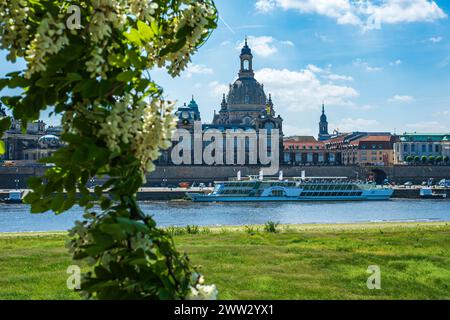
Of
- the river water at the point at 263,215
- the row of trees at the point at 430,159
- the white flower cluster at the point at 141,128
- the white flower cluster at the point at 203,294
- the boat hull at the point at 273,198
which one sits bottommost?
the river water at the point at 263,215

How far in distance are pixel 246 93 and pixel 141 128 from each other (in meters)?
126

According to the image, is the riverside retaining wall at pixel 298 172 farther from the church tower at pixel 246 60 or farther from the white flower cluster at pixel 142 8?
the white flower cluster at pixel 142 8

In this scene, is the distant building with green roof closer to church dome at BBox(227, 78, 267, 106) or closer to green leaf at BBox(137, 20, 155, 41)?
church dome at BBox(227, 78, 267, 106)

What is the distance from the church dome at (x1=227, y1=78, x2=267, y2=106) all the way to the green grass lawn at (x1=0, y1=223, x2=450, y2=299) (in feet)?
366

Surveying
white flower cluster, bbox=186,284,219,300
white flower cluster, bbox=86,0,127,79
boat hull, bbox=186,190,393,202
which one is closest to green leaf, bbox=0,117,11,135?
white flower cluster, bbox=86,0,127,79

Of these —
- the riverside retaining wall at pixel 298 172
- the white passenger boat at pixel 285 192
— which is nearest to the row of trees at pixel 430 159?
the riverside retaining wall at pixel 298 172

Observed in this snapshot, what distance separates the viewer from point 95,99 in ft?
8.48

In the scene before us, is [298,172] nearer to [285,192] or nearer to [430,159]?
[430,159]

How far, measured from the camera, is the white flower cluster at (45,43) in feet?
7.79

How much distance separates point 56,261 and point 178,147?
90000mm

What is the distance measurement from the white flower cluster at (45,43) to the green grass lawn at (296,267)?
6.00 metres

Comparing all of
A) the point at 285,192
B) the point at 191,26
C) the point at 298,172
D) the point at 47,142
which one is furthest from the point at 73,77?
the point at 47,142
